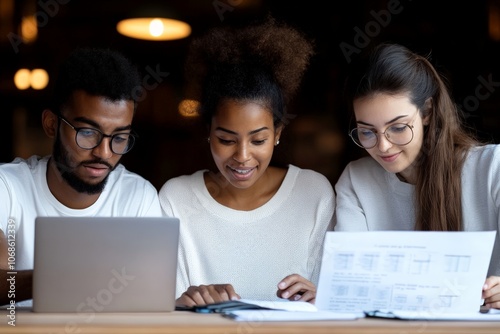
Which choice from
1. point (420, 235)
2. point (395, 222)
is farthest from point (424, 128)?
point (420, 235)

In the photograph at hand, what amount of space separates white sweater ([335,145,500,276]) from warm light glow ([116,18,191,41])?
104 inches

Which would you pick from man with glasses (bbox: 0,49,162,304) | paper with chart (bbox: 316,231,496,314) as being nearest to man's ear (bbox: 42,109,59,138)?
man with glasses (bbox: 0,49,162,304)

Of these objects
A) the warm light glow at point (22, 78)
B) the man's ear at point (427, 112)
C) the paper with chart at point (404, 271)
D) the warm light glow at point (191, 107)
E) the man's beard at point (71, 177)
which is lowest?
the paper with chart at point (404, 271)

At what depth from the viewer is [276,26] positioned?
3139 millimetres

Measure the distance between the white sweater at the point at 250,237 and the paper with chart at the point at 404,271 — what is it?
0.93m

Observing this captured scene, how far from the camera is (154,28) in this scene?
5.18m

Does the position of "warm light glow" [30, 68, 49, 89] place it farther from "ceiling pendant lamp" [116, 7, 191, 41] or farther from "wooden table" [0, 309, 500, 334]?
"wooden table" [0, 309, 500, 334]

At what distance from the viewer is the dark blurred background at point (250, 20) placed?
4.80 m

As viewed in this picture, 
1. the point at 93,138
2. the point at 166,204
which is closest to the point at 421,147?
the point at 166,204

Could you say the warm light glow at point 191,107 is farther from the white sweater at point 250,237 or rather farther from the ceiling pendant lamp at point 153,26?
the ceiling pendant lamp at point 153,26

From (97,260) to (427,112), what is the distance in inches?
54.9

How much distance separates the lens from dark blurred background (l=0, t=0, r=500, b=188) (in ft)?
15.8
